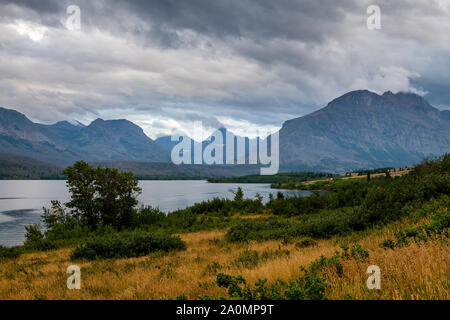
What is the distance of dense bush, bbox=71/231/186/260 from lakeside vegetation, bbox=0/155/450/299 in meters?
0.06

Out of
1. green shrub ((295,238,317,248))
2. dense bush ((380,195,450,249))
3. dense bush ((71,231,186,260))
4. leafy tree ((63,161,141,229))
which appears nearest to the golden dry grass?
dense bush ((380,195,450,249))

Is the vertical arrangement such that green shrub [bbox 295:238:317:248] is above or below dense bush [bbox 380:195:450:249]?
below

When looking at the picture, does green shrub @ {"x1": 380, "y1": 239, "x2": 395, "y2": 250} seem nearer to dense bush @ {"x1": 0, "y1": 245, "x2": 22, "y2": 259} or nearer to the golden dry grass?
the golden dry grass

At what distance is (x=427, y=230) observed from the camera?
10.8m

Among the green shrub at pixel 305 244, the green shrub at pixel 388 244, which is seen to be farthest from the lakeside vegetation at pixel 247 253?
the green shrub at pixel 305 244

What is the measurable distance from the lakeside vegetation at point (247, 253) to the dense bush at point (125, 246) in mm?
59

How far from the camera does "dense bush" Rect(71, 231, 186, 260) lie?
17453 mm

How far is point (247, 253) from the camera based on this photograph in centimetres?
1435

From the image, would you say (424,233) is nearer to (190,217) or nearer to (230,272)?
(230,272)

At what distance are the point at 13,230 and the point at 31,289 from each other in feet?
174

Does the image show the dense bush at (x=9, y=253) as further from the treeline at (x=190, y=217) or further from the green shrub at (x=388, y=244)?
the green shrub at (x=388, y=244)

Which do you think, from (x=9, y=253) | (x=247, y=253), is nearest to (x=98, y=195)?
(x=9, y=253)
